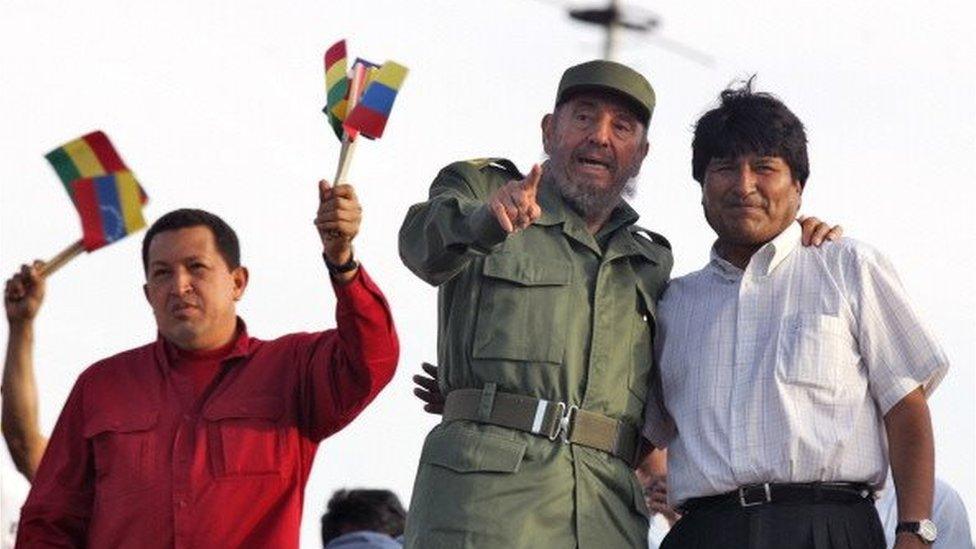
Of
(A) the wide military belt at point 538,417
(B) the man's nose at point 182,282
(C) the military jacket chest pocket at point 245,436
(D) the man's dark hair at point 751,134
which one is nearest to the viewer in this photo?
(A) the wide military belt at point 538,417

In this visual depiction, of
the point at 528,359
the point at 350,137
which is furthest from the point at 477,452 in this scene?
the point at 350,137

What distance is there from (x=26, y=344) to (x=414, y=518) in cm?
174

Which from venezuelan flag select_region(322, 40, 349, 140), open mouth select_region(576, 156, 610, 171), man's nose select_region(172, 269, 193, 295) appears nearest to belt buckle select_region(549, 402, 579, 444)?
open mouth select_region(576, 156, 610, 171)

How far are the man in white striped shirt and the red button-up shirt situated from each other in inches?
39.1

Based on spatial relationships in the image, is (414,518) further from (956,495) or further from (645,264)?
(956,495)

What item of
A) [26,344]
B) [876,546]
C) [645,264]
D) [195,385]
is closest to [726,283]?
[645,264]

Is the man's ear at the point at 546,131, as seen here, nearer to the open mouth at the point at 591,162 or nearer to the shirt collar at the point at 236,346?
the open mouth at the point at 591,162

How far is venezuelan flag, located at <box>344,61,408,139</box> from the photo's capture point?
7.88 meters

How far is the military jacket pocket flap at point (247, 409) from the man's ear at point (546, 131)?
3.64 feet

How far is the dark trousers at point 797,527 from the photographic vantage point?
751 centimetres

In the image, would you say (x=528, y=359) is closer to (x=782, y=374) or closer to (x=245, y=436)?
(x=782, y=374)

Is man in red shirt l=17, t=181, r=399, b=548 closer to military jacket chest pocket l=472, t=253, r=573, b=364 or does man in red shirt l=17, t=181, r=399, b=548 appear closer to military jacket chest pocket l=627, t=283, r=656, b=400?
military jacket chest pocket l=472, t=253, r=573, b=364

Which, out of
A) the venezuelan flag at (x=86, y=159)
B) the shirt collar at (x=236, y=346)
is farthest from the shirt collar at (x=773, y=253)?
the venezuelan flag at (x=86, y=159)

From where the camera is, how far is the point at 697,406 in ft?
25.3
